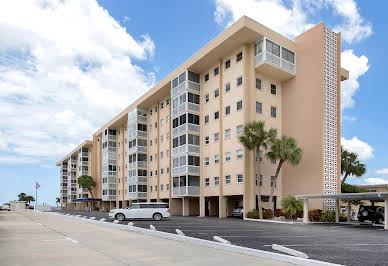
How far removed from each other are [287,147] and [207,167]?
11.7 m

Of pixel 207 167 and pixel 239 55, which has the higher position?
pixel 239 55

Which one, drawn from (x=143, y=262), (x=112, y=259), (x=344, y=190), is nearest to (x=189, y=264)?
(x=143, y=262)

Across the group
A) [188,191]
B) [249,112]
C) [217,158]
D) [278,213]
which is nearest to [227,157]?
[217,158]

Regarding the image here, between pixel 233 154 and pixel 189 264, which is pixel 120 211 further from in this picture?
pixel 189 264

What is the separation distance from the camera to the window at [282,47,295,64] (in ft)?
129

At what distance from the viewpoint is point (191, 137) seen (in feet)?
145

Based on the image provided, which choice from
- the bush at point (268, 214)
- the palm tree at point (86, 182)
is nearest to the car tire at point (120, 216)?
the bush at point (268, 214)

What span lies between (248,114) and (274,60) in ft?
20.9

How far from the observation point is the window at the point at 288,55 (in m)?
39.3

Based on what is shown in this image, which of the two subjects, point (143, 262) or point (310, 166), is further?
point (310, 166)

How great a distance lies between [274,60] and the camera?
37656mm

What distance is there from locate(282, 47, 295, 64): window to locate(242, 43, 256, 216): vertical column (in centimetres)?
390

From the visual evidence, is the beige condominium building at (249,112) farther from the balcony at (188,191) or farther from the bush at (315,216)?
the bush at (315,216)

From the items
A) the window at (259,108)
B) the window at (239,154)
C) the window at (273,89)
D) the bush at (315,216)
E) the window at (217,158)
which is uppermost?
the window at (273,89)
